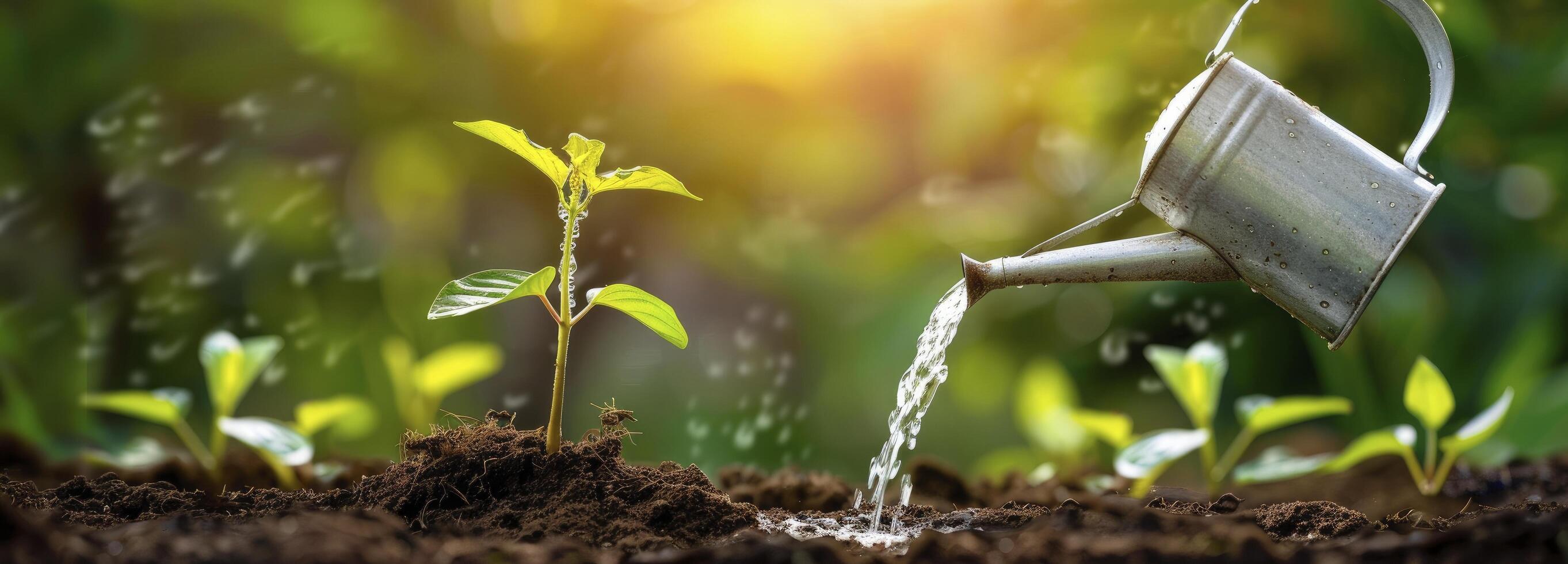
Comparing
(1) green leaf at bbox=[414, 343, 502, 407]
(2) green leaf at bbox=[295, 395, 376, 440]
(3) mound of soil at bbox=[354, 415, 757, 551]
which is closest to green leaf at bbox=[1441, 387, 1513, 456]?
(3) mound of soil at bbox=[354, 415, 757, 551]

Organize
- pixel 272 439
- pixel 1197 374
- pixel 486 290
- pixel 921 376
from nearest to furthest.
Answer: pixel 486 290, pixel 921 376, pixel 272 439, pixel 1197 374

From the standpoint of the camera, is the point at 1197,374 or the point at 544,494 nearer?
the point at 544,494

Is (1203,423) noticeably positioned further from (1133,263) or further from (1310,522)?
(1133,263)

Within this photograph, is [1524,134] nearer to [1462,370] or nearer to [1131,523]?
[1462,370]

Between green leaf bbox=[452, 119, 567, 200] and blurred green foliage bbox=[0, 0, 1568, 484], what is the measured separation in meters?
0.89

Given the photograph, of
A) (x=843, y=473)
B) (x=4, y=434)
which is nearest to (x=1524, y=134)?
(x=843, y=473)

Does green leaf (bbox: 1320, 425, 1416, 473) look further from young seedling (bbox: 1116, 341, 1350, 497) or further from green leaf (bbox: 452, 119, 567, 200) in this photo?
green leaf (bbox: 452, 119, 567, 200)

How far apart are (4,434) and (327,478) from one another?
1.80ft

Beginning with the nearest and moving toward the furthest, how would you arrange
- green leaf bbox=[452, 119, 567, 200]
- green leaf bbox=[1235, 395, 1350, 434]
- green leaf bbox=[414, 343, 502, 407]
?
green leaf bbox=[452, 119, 567, 200] → green leaf bbox=[1235, 395, 1350, 434] → green leaf bbox=[414, 343, 502, 407]

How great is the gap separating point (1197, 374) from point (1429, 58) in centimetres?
48

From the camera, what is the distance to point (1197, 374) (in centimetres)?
113

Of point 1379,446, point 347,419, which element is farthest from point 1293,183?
point 347,419

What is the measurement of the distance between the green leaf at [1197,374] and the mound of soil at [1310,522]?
27 centimetres

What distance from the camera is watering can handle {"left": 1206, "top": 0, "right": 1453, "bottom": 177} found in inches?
28.1
